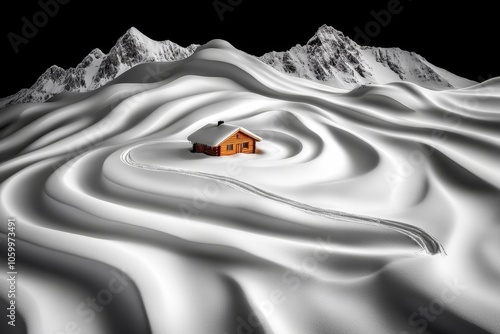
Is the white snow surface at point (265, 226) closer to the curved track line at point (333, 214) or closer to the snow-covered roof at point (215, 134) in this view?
the curved track line at point (333, 214)

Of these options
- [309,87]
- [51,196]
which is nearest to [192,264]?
[51,196]

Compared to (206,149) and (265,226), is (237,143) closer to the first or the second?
(206,149)

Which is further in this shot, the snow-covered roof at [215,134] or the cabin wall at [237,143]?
the cabin wall at [237,143]

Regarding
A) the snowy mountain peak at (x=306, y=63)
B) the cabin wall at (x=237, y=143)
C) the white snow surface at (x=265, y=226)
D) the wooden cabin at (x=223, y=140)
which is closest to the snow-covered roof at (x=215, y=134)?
the wooden cabin at (x=223, y=140)

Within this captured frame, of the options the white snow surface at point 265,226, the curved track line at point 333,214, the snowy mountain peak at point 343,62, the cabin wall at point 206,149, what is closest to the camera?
the white snow surface at point 265,226

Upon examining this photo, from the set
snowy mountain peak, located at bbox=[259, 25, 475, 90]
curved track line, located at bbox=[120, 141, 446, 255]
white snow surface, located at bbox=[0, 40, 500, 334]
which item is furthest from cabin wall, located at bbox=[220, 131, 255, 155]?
snowy mountain peak, located at bbox=[259, 25, 475, 90]

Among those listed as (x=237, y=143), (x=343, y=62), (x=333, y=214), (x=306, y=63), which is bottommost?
(x=333, y=214)

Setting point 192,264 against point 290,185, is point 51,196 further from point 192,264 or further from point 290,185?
point 290,185

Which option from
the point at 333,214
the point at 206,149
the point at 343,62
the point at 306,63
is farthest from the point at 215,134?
the point at 343,62
